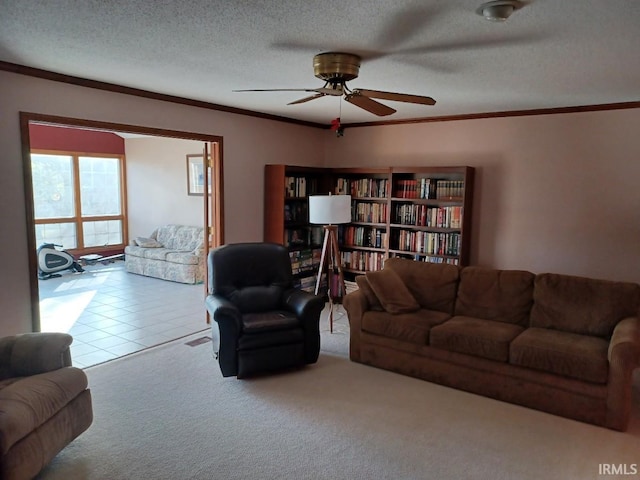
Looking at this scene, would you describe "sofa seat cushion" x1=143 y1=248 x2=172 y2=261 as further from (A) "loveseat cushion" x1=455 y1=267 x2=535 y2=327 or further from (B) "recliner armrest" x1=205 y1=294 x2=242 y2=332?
(A) "loveseat cushion" x1=455 y1=267 x2=535 y2=327

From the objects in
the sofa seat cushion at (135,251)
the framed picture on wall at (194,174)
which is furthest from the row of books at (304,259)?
the sofa seat cushion at (135,251)

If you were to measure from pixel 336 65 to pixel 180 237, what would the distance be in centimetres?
589

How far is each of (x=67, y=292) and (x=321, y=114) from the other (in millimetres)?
4353

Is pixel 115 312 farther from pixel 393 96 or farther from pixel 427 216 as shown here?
pixel 393 96

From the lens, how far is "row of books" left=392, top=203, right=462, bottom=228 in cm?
521

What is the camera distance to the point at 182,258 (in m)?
7.30

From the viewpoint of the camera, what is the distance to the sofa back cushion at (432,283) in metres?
4.29

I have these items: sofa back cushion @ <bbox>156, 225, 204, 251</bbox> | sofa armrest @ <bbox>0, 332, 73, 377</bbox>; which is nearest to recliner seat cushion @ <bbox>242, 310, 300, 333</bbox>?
sofa armrest @ <bbox>0, 332, 73, 377</bbox>

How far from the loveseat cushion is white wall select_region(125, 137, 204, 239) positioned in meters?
5.28

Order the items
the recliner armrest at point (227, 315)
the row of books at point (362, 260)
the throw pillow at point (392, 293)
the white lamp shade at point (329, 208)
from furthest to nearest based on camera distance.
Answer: the row of books at point (362, 260), the white lamp shade at point (329, 208), the throw pillow at point (392, 293), the recliner armrest at point (227, 315)

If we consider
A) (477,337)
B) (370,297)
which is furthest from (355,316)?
(477,337)

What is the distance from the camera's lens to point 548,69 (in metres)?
3.15

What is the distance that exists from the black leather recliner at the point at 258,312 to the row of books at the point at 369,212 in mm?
1730

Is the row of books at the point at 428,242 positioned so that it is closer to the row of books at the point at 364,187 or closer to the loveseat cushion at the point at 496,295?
the row of books at the point at 364,187
